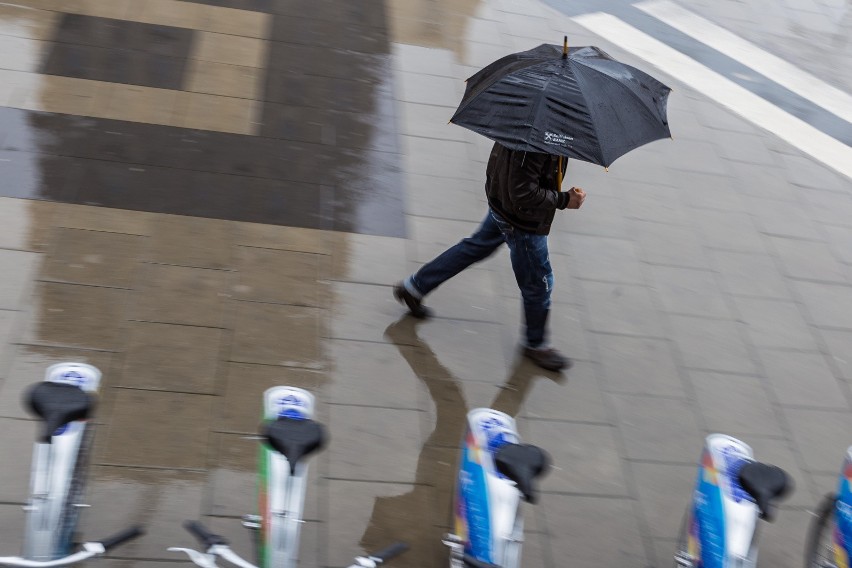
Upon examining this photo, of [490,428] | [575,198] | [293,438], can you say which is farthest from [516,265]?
[293,438]

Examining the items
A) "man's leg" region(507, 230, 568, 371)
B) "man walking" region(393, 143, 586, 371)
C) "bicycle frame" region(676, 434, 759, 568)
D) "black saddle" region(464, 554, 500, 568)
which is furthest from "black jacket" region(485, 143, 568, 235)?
"black saddle" region(464, 554, 500, 568)

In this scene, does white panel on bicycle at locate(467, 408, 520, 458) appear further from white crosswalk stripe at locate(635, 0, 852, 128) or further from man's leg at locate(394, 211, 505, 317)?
white crosswalk stripe at locate(635, 0, 852, 128)

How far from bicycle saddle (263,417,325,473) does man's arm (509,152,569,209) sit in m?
2.03

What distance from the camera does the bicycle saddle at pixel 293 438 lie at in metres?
3.36

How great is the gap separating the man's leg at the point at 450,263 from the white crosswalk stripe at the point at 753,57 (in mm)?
5366

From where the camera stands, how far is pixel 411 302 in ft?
19.0

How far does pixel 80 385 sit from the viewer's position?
376cm

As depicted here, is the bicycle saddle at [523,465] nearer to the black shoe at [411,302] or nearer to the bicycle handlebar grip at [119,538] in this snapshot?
the bicycle handlebar grip at [119,538]

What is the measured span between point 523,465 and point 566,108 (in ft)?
6.27

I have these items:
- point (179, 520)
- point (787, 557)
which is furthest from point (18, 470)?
point (787, 557)

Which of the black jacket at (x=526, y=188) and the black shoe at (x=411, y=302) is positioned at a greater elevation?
the black jacket at (x=526, y=188)

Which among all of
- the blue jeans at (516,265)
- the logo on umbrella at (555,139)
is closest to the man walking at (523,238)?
the blue jeans at (516,265)

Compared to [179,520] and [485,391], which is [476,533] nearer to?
[179,520]

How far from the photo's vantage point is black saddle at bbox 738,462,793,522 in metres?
3.63
